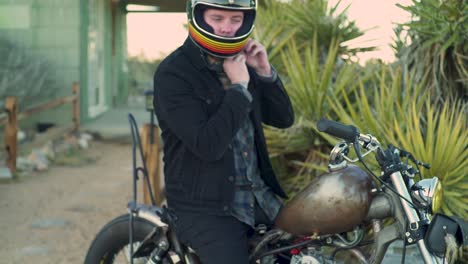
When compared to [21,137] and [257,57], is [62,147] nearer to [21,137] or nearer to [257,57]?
[21,137]

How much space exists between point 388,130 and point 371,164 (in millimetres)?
269

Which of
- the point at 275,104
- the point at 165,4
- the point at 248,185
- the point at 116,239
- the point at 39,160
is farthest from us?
the point at 165,4

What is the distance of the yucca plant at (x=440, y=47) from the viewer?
212 inches

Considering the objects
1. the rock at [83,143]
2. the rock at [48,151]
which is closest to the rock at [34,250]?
the rock at [48,151]

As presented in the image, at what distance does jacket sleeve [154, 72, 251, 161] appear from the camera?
312 cm

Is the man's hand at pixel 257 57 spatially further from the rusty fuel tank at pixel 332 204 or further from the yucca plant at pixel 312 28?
the yucca plant at pixel 312 28

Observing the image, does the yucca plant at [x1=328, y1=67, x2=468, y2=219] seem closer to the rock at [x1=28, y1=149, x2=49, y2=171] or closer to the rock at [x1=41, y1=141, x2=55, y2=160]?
the rock at [x1=28, y1=149, x2=49, y2=171]

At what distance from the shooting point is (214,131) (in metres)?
3.11

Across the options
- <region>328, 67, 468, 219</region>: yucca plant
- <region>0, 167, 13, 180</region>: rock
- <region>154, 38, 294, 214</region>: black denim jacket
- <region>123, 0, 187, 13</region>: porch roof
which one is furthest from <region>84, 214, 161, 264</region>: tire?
<region>123, 0, 187, 13</region>: porch roof

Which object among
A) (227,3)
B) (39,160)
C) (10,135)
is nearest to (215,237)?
(227,3)

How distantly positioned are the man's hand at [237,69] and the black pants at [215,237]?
549 mm

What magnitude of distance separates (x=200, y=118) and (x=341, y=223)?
665 mm

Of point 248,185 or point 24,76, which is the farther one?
point 24,76

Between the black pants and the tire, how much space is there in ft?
1.15
